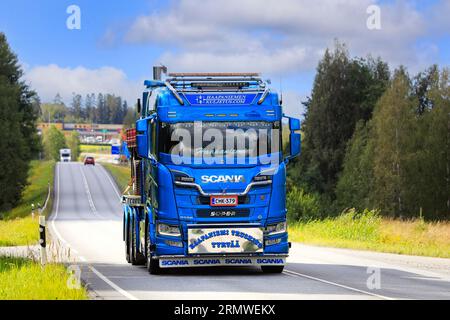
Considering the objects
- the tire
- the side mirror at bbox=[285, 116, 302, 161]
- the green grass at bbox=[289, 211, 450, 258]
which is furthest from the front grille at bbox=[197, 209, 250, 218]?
the green grass at bbox=[289, 211, 450, 258]

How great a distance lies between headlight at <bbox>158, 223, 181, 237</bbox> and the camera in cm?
1872

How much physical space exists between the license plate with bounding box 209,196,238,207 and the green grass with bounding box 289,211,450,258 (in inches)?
404

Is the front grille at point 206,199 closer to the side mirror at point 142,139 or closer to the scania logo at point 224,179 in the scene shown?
the scania logo at point 224,179

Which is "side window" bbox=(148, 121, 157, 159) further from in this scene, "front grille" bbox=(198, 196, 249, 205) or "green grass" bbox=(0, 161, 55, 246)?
"green grass" bbox=(0, 161, 55, 246)

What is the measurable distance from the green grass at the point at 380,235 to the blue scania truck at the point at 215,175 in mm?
9702

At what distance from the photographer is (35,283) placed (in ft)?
51.3

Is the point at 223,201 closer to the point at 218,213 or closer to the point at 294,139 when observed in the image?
the point at 218,213

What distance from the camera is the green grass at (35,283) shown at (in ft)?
46.1

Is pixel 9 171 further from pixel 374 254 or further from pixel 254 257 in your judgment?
pixel 254 257

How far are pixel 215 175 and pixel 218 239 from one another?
123 cm

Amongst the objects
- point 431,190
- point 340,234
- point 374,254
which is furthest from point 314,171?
point 374,254

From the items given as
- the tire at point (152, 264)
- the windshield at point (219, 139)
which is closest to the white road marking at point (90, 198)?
the tire at point (152, 264)

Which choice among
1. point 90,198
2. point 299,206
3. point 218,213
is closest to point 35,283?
point 218,213
